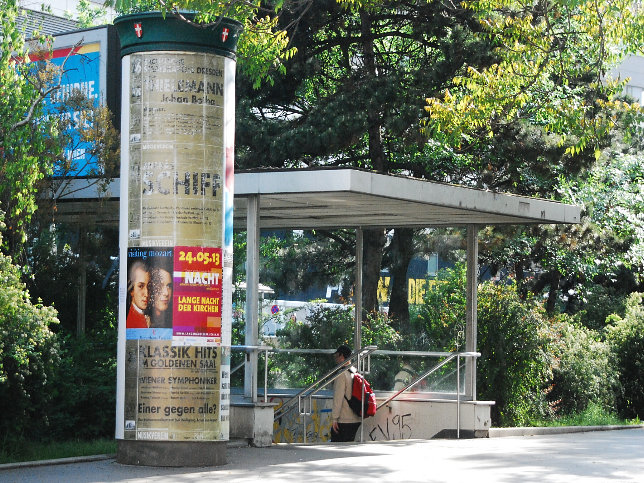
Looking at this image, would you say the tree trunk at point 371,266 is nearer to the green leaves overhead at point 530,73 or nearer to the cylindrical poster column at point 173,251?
the green leaves overhead at point 530,73

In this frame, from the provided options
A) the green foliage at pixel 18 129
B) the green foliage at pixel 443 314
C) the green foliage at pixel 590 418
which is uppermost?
the green foliage at pixel 18 129

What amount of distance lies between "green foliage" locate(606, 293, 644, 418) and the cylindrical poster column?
13245mm

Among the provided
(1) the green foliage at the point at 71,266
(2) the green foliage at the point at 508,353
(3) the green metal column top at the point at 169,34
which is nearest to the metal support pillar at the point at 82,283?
(1) the green foliage at the point at 71,266

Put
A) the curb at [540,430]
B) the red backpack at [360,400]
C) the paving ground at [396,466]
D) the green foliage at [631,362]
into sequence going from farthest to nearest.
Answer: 1. the green foliage at [631,362]
2. the curb at [540,430]
3. the red backpack at [360,400]
4. the paving ground at [396,466]

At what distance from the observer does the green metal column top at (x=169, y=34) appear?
36.3 feet

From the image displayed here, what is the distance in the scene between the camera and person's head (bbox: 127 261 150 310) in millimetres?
11047

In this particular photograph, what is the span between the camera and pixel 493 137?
2239 cm

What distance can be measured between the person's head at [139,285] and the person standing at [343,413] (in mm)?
5397

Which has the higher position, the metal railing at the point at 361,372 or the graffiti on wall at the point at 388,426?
the metal railing at the point at 361,372

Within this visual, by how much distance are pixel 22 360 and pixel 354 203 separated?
5.20 meters

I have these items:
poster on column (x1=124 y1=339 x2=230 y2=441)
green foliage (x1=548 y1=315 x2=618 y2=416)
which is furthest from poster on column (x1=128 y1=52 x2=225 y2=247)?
green foliage (x1=548 y1=315 x2=618 y2=416)

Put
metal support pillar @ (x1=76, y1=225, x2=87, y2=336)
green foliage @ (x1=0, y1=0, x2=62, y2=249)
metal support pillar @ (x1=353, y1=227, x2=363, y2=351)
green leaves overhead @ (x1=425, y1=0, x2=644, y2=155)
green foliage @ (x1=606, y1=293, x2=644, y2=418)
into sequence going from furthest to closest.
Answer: green foliage @ (x1=606, y1=293, x2=644, y2=418) < green leaves overhead @ (x1=425, y1=0, x2=644, y2=155) < metal support pillar @ (x1=353, y1=227, x2=363, y2=351) < metal support pillar @ (x1=76, y1=225, x2=87, y2=336) < green foliage @ (x1=0, y1=0, x2=62, y2=249)

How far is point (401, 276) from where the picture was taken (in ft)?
61.4

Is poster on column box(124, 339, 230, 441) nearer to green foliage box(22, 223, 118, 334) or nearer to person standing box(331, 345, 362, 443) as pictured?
person standing box(331, 345, 362, 443)
